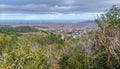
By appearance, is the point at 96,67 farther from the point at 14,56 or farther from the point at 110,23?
the point at 14,56

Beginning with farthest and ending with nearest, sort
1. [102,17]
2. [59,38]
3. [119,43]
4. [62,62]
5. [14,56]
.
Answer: [59,38], [62,62], [102,17], [119,43], [14,56]

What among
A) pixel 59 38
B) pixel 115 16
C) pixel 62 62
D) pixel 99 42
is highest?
pixel 115 16

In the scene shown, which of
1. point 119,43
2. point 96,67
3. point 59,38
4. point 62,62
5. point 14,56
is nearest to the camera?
point 14,56

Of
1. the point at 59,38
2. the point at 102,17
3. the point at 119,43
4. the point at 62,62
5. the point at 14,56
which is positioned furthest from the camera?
the point at 59,38

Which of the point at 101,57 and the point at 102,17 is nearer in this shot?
the point at 101,57

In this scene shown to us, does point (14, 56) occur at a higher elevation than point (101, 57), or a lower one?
higher

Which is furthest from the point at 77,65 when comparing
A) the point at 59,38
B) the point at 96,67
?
the point at 59,38

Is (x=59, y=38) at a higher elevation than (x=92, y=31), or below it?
below

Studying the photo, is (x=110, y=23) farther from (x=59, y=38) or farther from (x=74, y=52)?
(x=59, y=38)

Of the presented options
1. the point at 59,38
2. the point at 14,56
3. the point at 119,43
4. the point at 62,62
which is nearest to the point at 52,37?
the point at 59,38
